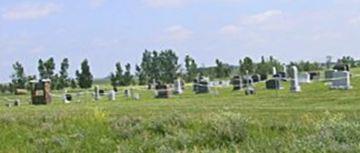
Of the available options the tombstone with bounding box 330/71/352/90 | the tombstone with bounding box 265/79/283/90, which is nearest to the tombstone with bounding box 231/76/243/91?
the tombstone with bounding box 265/79/283/90

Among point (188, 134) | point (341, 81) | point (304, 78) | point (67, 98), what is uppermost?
point (304, 78)

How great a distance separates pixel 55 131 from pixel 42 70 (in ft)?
178

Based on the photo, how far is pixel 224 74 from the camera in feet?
235

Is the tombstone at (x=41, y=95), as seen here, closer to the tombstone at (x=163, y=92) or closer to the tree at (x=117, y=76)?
the tombstone at (x=163, y=92)

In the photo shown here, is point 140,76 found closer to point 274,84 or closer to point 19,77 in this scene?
point 19,77

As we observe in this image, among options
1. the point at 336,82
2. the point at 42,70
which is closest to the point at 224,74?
the point at 42,70

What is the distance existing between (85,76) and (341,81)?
133ft

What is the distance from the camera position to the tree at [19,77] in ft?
228

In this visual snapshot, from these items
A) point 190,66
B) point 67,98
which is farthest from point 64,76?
point 67,98

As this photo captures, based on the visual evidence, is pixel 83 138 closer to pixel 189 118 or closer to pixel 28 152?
→ pixel 28 152

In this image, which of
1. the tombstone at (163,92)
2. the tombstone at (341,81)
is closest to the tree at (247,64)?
the tombstone at (163,92)

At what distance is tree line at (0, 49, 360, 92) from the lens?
68.8 meters

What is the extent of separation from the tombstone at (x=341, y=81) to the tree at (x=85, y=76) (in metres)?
39.3

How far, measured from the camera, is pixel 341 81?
109 ft
